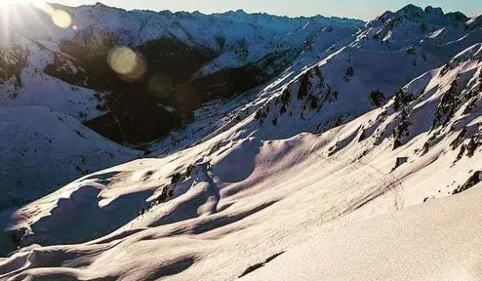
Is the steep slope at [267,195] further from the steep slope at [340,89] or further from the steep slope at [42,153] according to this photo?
the steep slope at [42,153]

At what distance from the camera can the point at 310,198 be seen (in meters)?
37.2

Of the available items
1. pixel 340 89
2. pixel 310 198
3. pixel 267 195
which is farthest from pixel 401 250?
pixel 340 89

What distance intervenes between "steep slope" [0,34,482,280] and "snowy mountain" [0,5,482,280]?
150mm

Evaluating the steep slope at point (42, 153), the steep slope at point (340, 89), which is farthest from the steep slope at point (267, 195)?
the steep slope at point (42, 153)

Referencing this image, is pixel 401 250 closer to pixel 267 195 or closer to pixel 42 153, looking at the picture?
pixel 267 195

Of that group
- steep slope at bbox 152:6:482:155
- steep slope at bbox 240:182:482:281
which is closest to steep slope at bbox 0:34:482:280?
steep slope at bbox 240:182:482:281

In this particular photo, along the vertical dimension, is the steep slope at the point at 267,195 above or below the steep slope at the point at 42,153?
below

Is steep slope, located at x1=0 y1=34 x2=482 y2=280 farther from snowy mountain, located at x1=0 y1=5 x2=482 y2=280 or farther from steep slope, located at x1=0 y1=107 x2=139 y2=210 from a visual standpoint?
steep slope, located at x1=0 y1=107 x2=139 y2=210

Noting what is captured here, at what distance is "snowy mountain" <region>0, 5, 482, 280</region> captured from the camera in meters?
17.3

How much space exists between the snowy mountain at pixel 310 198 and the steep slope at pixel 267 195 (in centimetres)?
15

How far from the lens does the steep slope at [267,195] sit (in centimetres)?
2630

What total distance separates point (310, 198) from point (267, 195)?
8.21m

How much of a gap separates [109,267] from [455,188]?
78.1ft

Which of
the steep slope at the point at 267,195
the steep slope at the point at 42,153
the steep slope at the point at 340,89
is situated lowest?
the steep slope at the point at 267,195
